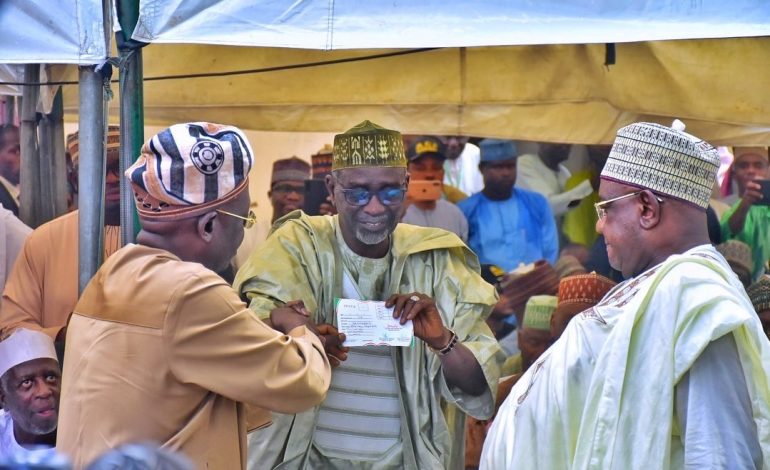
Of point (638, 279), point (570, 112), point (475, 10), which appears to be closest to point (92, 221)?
point (475, 10)

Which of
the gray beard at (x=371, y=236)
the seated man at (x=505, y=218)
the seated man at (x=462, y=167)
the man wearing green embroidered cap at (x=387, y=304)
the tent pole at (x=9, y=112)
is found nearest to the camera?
the man wearing green embroidered cap at (x=387, y=304)

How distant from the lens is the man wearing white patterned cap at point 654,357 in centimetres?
320

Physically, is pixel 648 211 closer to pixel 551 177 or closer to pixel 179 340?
pixel 179 340

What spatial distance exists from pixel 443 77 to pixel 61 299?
2.13 meters

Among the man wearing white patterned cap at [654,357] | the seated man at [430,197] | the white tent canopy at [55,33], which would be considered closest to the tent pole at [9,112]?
the seated man at [430,197]

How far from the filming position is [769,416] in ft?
10.4

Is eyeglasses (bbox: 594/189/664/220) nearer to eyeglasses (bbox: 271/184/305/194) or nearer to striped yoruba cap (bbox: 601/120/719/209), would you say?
striped yoruba cap (bbox: 601/120/719/209)

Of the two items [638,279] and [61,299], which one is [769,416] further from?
[61,299]

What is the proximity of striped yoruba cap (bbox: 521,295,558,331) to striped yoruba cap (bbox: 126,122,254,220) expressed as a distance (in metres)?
3.86

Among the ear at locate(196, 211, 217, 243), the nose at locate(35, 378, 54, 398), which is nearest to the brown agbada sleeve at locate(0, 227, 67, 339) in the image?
the nose at locate(35, 378, 54, 398)

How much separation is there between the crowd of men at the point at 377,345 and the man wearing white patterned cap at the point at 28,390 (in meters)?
0.02

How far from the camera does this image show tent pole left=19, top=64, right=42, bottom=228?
5.88 meters

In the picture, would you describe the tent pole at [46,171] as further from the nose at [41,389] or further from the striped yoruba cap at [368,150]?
the striped yoruba cap at [368,150]

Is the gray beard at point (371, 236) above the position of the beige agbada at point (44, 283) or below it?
above
